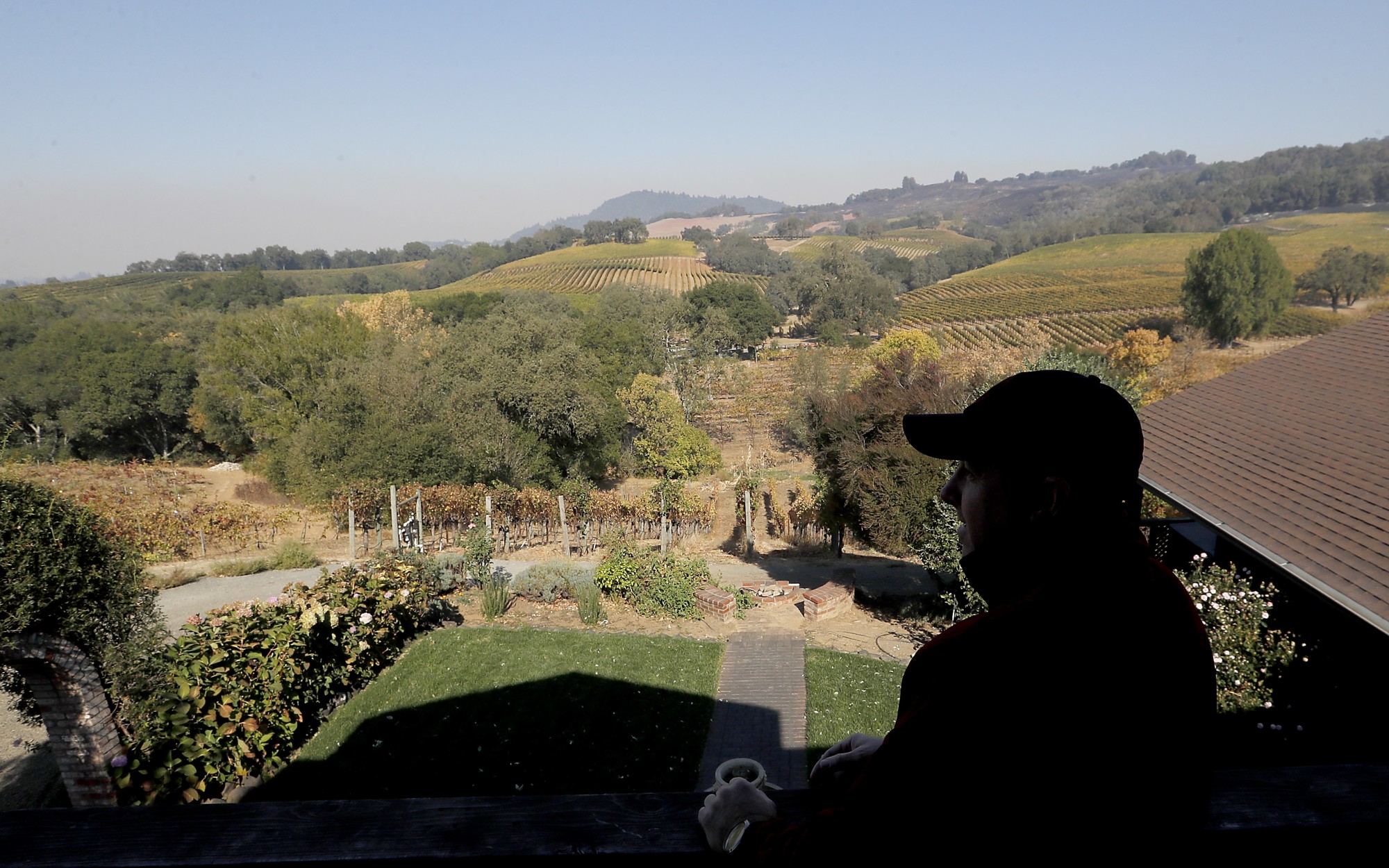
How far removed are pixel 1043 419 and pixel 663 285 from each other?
8603 cm

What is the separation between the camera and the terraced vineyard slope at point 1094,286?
196ft

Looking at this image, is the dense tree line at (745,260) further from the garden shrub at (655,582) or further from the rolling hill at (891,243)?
the garden shrub at (655,582)

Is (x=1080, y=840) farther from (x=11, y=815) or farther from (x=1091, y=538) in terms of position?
(x=11, y=815)

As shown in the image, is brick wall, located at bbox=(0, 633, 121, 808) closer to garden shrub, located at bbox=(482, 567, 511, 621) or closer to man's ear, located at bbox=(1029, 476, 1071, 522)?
garden shrub, located at bbox=(482, 567, 511, 621)

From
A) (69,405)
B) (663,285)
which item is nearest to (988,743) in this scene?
(69,405)

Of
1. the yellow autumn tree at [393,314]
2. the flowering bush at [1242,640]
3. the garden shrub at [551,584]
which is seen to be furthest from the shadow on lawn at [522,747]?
the yellow autumn tree at [393,314]

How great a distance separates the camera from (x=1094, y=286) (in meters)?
71.1

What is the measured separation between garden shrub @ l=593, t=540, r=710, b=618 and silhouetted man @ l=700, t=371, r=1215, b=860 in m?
11.3

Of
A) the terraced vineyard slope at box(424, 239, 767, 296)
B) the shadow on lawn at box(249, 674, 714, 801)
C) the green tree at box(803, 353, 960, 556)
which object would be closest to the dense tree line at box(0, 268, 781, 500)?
the green tree at box(803, 353, 960, 556)

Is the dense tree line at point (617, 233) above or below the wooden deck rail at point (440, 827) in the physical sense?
above

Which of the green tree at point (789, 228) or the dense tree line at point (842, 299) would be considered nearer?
the dense tree line at point (842, 299)

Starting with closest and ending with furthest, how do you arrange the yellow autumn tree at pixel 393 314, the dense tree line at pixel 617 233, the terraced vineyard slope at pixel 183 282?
1. the yellow autumn tree at pixel 393 314
2. the terraced vineyard slope at pixel 183 282
3. the dense tree line at pixel 617 233

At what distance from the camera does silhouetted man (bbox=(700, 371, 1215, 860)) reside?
843mm

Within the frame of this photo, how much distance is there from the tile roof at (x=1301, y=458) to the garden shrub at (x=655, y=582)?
7.00m
